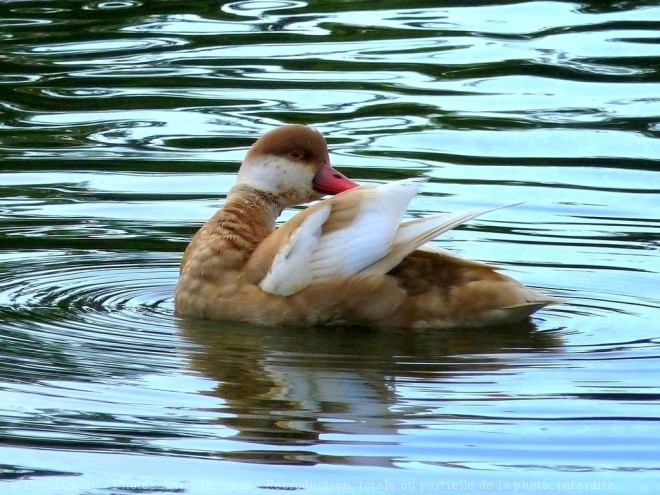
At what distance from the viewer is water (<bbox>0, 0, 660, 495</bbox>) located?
5941 millimetres

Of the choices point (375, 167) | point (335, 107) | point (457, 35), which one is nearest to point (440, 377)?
point (375, 167)

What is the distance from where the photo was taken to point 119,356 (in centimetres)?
723

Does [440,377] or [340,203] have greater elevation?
[340,203]

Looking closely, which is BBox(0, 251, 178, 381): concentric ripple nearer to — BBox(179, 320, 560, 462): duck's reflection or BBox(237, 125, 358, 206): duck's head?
BBox(179, 320, 560, 462): duck's reflection

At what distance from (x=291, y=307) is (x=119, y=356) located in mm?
907

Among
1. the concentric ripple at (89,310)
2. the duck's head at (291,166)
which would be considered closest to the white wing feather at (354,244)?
the concentric ripple at (89,310)

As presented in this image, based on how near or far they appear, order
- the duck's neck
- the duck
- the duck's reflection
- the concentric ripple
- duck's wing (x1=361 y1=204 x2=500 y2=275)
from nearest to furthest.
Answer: the duck's reflection < the concentric ripple < duck's wing (x1=361 y1=204 x2=500 y2=275) < the duck < the duck's neck

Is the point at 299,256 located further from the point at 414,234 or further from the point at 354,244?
the point at 414,234

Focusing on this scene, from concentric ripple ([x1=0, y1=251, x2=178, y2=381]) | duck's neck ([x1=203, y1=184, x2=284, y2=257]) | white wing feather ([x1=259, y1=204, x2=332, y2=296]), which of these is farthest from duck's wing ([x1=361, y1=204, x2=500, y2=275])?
concentric ripple ([x1=0, y1=251, x2=178, y2=381])

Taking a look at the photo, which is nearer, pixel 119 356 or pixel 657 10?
pixel 119 356

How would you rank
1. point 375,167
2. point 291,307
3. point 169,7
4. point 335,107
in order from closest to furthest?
point 291,307 < point 375,167 < point 335,107 < point 169,7

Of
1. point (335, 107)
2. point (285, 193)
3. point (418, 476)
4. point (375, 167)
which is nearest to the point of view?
point (418, 476)

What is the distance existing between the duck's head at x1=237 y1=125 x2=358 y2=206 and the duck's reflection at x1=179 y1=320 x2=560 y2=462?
91cm

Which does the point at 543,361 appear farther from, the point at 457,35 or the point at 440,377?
the point at 457,35
